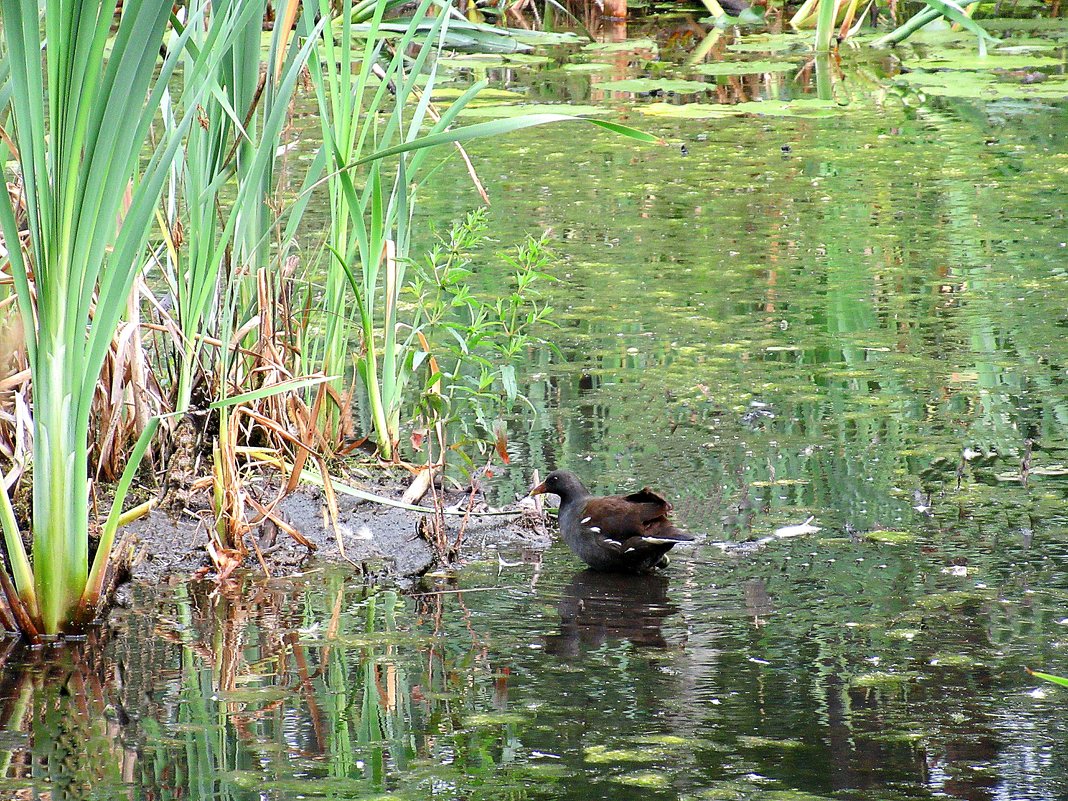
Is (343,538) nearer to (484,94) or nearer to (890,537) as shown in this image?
(890,537)

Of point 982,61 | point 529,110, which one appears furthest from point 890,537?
point 982,61

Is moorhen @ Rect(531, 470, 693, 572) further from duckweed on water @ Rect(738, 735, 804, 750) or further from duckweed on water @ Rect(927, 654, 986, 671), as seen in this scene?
duckweed on water @ Rect(738, 735, 804, 750)

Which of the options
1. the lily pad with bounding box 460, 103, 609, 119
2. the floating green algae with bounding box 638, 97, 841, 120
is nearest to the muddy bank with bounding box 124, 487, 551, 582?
the lily pad with bounding box 460, 103, 609, 119

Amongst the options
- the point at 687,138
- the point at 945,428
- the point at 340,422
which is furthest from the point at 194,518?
the point at 687,138

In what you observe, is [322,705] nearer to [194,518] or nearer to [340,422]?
[194,518]

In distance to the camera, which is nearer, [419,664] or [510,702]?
[510,702]

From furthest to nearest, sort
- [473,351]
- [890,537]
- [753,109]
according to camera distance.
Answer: [753,109] → [473,351] → [890,537]

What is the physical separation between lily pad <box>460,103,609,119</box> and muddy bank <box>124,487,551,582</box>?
641cm

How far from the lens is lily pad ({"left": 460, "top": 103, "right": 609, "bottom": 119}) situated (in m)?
10.8

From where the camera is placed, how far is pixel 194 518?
4.54m

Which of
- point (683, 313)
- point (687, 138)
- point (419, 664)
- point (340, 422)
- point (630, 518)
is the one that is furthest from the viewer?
point (687, 138)

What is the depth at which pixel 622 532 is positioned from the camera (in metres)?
4.18

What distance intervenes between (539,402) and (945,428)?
4.83 feet

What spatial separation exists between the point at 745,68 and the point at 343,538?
30.3ft
